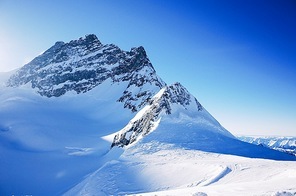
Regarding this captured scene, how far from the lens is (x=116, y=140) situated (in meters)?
47.5

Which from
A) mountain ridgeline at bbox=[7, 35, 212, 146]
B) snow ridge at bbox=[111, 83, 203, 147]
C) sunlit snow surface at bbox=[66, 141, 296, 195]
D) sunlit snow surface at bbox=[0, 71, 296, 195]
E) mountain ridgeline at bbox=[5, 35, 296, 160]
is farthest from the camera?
mountain ridgeline at bbox=[7, 35, 212, 146]

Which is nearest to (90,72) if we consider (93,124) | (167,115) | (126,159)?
(93,124)

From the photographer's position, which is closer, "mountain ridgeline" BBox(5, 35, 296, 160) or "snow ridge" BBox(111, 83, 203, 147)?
"mountain ridgeline" BBox(5, 35, 296, 160)

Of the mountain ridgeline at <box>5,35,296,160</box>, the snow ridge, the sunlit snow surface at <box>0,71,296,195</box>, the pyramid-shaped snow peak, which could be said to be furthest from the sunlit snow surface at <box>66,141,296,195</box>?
the pyramid-shaped snow peak

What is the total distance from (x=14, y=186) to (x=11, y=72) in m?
108

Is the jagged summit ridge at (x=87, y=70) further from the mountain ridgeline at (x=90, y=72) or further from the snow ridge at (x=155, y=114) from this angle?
the snow ridge at (x=155, y=114)

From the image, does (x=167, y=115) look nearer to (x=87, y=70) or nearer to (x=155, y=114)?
(x=155, y=114)

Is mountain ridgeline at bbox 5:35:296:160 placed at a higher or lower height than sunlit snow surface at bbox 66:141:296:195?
higher

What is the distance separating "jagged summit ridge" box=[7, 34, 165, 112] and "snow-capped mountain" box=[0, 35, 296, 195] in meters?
0.44

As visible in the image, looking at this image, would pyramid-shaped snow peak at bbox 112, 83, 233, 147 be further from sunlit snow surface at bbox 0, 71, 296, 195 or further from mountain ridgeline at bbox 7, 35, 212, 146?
mountain ridgeline at bbox 7, 35, 212, 146

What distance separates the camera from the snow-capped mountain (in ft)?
122

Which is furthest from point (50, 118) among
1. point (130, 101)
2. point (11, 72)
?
point (11, 72)

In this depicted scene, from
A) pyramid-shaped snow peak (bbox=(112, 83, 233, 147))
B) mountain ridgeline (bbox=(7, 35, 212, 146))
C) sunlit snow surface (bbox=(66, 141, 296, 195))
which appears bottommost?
sunlit snow surface (bbox=(66, 141, 296, 195))

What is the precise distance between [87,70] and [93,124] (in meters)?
40.2
